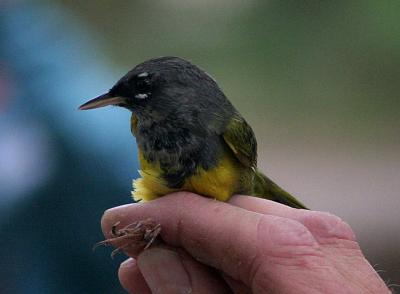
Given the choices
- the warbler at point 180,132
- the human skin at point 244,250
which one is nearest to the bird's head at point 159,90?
the warbler at point 180,132

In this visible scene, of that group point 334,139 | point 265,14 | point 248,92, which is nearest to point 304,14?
point 265,14

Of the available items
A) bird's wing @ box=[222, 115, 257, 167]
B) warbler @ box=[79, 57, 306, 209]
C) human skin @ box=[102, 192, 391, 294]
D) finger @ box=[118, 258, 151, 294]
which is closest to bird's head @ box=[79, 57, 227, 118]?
warbler @ box=[79, 57, 306, 209]

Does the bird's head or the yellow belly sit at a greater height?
the bird's head

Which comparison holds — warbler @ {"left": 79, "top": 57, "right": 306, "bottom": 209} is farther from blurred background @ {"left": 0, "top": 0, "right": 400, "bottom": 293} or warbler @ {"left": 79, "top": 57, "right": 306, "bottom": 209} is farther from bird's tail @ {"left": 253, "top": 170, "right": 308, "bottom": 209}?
blurred background @ {"left": 0, "top": 0, "right": 400, "bottom": 293}

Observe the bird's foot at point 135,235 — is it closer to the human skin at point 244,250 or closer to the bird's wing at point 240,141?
the human skin at point 244,250

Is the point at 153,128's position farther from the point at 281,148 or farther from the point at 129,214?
the point at 281,148
